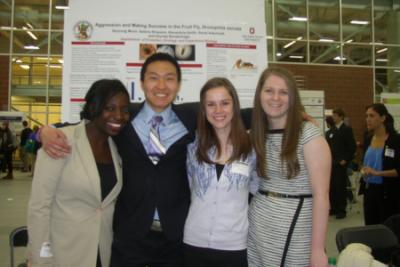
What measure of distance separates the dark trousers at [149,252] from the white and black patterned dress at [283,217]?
0.41 meters

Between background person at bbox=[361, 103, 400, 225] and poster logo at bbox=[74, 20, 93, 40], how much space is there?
3.06m

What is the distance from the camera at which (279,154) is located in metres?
1.98

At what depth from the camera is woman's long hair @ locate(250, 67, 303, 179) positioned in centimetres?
193

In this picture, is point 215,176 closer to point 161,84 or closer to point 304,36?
point 161,84

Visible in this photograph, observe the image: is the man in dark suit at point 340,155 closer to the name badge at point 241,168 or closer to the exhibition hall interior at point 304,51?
the name badge at point 241,168

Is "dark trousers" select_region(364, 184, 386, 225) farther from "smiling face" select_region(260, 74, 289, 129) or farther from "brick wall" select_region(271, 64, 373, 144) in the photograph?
"brick wall" select_region(271, 64, 373, 144)

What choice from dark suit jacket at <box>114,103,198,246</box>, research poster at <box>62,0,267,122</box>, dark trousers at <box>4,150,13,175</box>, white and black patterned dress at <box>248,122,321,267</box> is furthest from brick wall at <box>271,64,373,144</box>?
dark suit jacket at <box>114,103,198,246</box>

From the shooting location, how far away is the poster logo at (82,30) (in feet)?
9.75

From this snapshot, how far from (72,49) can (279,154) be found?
180 cm

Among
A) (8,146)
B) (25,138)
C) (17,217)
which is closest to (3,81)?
(25,138)

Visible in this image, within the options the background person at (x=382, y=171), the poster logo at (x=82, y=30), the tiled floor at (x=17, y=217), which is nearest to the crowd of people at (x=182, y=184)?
the poster logo at (x=82, y=30)

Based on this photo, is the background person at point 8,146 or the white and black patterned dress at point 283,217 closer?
the white and black patterned dress at point 283,217

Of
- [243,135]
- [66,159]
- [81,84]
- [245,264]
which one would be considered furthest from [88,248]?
[81,84]

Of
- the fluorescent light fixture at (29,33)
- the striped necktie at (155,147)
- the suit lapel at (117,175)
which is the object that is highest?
the fluorescent light fixture at (29,33)
